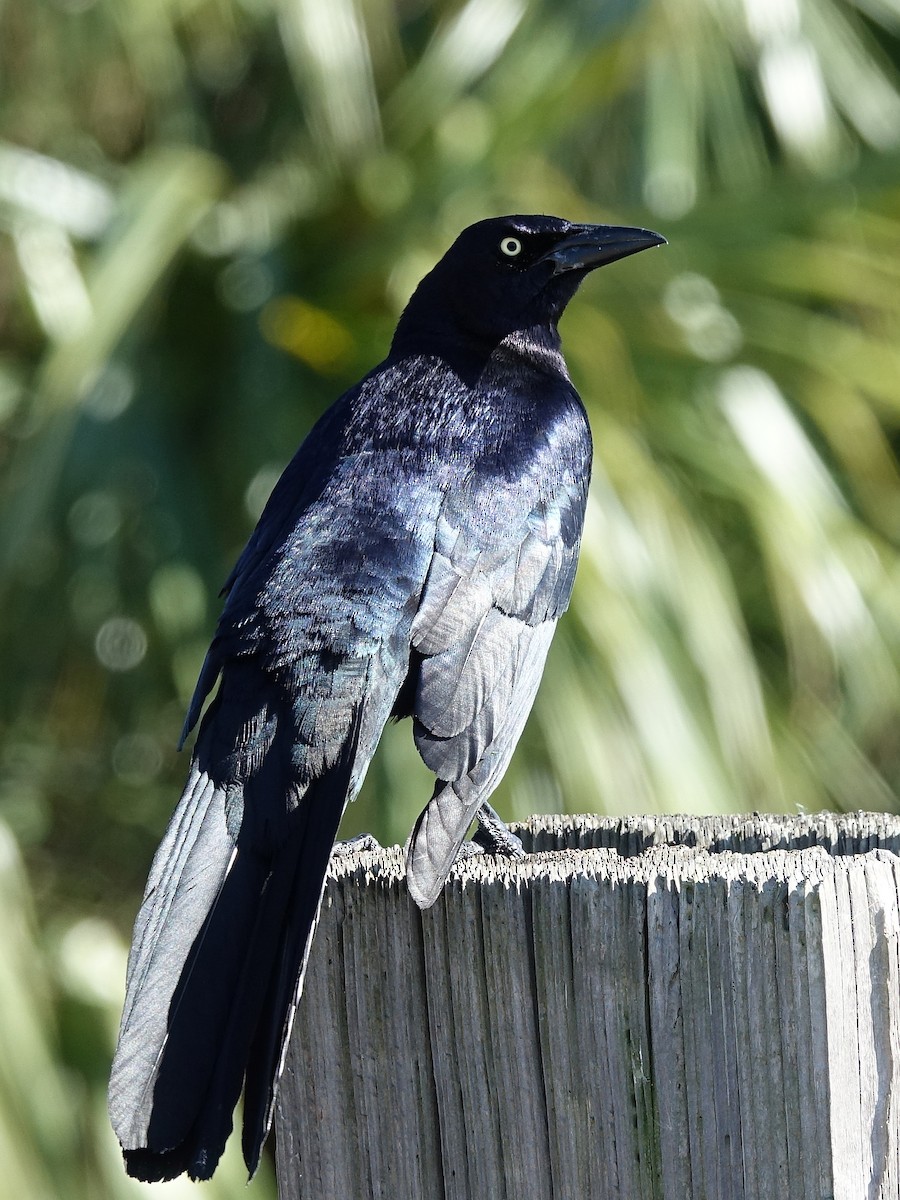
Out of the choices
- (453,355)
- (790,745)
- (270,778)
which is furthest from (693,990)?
(790,745)

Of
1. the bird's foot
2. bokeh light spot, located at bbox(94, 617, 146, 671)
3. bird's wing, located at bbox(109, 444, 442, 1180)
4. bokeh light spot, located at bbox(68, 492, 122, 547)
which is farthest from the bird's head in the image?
bokeh light spot, located at bbox(94, 617, 146, 671)

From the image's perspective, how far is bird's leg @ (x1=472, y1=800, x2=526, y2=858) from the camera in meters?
2.39

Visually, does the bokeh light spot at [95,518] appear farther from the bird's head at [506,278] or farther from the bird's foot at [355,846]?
the bird's foot at [355,846]

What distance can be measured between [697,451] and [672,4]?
138 cm

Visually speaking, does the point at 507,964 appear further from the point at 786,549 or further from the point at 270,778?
the point at 786,549

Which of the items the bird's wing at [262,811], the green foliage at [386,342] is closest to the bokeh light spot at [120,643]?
the green foliage at [386,342]

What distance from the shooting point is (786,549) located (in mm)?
4234

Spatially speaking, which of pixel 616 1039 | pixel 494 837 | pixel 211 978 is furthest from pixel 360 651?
pixel 616 1039

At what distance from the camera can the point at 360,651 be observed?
231 centimetres

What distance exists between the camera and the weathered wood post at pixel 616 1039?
63.2 inches

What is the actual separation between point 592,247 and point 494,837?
132 centimetres

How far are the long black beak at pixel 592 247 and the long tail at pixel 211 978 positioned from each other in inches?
58.2

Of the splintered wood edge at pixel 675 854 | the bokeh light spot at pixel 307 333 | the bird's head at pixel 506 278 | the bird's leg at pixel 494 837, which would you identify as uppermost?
the bokeh light spot at pixel 307 333

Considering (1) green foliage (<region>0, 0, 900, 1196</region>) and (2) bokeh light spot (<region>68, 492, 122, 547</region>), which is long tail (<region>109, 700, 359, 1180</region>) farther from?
(2) bokeh light spot (<region>68, 492, 122, 547</region>)
